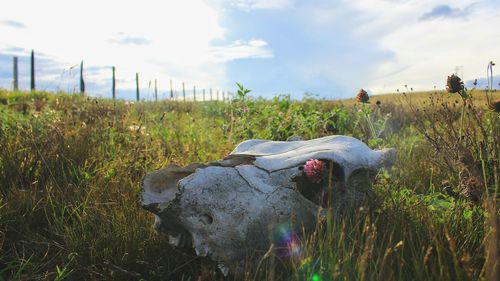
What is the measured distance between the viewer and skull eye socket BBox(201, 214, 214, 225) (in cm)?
255

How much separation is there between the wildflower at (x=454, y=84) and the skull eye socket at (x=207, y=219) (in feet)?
6.66

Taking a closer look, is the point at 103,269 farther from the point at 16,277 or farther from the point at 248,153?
the point at 248,153

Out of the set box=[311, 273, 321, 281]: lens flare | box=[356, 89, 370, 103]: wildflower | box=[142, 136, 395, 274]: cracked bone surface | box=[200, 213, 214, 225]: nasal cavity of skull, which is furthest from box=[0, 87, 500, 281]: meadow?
box=[356, 89, 370, 103]: wildflower

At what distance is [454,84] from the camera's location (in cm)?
338

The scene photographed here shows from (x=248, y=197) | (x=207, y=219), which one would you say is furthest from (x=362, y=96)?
(x=207, y=219)

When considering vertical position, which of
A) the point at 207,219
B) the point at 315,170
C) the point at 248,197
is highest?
the point at 315,170

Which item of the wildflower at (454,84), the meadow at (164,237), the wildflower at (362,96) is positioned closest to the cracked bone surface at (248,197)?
the meadow at (164,237)

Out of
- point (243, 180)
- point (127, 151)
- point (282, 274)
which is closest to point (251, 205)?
point (243, 180)

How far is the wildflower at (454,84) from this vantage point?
3379 mm

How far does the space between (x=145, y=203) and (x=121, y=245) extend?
0.40m

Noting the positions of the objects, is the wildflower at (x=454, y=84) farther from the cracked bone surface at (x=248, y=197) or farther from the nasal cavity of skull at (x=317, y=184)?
the nasal cavity of skull at (x=317, y=184)

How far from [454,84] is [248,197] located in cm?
185

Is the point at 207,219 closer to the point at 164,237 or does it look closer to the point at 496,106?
the point at 164,237

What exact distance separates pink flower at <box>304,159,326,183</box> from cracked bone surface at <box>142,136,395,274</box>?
93 mm
